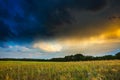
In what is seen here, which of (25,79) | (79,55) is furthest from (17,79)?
(79,55)

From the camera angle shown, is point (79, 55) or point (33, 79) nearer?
point (33, 79)

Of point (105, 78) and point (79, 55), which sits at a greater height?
point (79, 55)

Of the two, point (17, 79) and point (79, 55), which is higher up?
point (79, 55)

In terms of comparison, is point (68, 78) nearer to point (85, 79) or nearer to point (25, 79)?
point (85, 79)

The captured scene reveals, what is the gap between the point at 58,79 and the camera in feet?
40.2

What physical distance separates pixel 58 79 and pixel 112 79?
289cm

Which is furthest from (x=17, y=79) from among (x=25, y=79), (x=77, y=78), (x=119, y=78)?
(x=119, y=78)

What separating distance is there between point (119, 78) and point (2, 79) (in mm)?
6407

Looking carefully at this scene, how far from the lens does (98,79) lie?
1159 centimetres

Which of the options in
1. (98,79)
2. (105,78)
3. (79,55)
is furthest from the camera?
(79,55)

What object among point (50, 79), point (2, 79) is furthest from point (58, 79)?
point (2, 79)

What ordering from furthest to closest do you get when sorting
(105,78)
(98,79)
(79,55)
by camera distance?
(79,55) < (105,78) < (98,79)

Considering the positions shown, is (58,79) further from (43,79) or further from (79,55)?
(79,55)

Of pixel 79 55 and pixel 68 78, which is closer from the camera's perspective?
pixel 68 78
